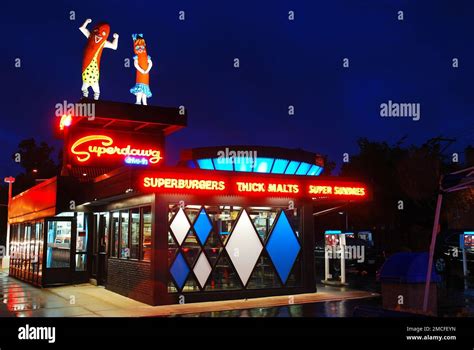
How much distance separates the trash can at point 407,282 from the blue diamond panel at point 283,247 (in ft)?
18.4

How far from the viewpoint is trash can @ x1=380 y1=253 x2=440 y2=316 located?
9.71m

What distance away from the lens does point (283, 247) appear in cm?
1579

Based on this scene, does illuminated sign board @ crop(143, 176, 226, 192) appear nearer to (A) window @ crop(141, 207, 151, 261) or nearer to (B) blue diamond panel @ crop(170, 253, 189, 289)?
(A) window @ crop(141, 207, 151, 261)

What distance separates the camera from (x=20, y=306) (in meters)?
13.7

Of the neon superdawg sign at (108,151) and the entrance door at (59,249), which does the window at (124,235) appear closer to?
the entrance door at (59,249)

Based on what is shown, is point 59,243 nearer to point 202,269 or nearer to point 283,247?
point 202,269

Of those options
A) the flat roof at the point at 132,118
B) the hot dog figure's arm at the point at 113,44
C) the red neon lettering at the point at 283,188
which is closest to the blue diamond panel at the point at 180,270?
the red neon lettering at the point at 283,188

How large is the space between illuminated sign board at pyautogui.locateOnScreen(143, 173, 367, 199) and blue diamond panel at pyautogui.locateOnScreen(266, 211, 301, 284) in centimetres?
114

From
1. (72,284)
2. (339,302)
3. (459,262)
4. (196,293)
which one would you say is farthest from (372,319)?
(459,262)

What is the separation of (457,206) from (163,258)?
2340 centimetres

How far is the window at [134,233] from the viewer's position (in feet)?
49.7

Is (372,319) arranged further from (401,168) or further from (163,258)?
(401,168)

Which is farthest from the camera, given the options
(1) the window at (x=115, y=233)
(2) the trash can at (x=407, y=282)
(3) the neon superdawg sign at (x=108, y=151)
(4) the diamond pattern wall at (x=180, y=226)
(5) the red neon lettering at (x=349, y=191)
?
(3) the neon superdawg sign at (x=108, y=151)

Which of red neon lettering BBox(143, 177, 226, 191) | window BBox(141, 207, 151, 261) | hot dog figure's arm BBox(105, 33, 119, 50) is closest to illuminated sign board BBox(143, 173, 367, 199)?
red neon lettering BBox(143, 177, 226, 191)
